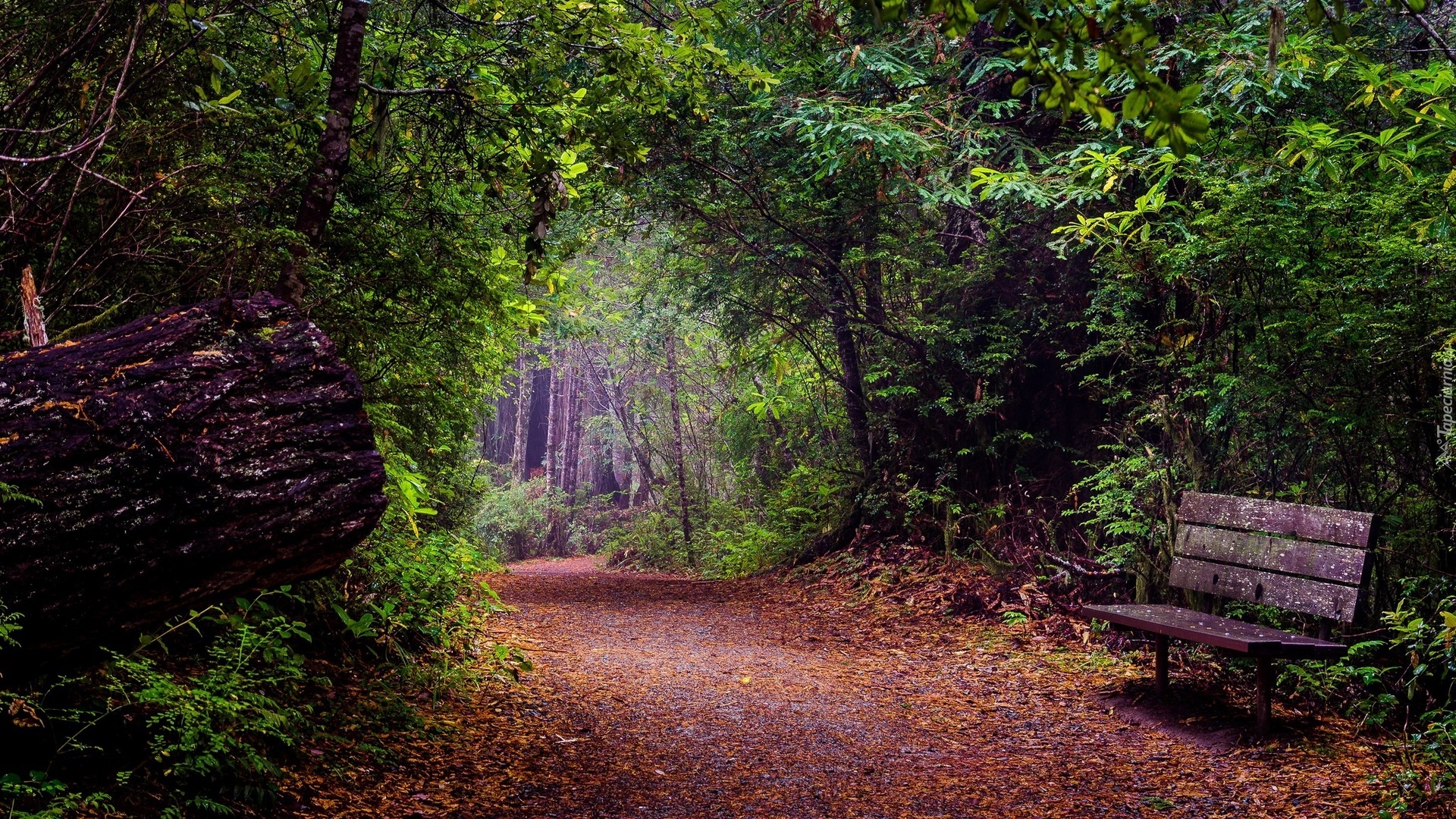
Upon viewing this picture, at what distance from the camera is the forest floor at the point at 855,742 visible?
4.21m

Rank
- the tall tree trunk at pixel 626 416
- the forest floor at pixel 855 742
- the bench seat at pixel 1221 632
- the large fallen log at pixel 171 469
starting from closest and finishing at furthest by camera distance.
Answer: the large fallen log at pixel 171 469
the forest floor at pixel 855 742
the bench seat at pixel 1221 632
the tall tree trunk at pixel 626 416

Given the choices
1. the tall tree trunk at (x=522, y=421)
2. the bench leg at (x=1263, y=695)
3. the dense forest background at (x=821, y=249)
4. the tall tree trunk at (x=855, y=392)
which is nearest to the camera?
the dense forest background at (x=821, y=249)

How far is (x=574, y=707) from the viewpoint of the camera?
580 cm

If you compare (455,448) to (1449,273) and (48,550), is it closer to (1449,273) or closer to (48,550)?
(48,550)

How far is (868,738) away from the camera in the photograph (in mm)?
5449

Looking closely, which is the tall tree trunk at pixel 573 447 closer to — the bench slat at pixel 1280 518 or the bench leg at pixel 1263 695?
the bench slat at pixel 1280 518

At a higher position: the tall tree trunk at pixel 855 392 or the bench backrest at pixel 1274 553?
the tall tree trunk at pixel 855 392

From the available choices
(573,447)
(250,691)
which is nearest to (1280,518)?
(250,691)

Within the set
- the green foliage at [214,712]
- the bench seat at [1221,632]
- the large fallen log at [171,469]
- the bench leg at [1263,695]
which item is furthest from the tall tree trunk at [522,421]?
the large fallen log at [171,469]

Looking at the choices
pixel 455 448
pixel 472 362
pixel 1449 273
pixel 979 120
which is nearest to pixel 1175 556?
pixel 1449 273

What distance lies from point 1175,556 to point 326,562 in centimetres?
564

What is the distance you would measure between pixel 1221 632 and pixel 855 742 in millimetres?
2206

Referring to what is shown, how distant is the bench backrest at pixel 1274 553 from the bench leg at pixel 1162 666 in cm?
52

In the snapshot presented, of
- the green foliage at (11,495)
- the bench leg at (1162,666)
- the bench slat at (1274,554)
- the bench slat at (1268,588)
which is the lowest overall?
the bench leg at (1162,666)
